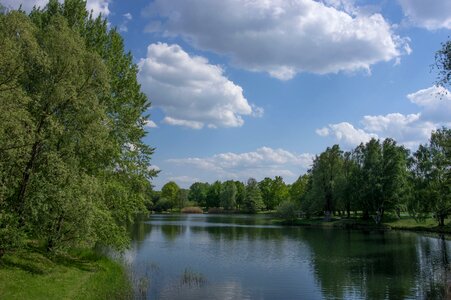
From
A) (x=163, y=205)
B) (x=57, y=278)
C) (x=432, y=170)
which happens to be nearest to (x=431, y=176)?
(x=432, y=170)

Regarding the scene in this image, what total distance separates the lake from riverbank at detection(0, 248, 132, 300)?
6.90 ft

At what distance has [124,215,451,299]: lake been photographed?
91.9ft

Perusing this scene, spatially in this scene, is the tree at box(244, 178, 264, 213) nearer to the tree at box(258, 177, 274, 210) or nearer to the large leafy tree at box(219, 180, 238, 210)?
the tree at box(258, 177, 274, 210)

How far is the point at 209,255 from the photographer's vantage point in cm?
4584

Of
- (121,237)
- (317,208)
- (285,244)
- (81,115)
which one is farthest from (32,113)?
(317,208)

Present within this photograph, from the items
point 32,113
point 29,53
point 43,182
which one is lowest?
point 43,182

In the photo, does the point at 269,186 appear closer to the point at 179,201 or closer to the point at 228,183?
the point at 228,183

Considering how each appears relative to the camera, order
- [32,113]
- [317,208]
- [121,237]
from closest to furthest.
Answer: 1. [32,113]
2. [121,237]
3. [317,208]

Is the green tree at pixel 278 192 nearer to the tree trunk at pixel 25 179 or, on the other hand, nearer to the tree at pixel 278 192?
the tree at pixel 278 192

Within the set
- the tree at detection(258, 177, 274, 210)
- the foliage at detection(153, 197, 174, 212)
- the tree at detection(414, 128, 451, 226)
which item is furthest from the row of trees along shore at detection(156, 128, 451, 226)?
the foliage at detection(153, 197, 174, 212)

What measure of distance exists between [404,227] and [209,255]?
155 feet

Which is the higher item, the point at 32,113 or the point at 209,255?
the point at 32,113

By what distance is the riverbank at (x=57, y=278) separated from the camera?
19703mm

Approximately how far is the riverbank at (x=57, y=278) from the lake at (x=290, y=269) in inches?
82.8
